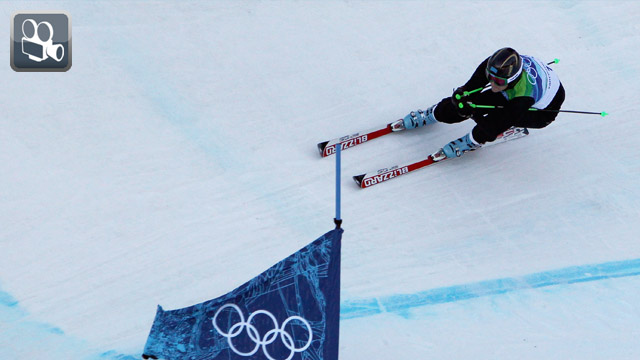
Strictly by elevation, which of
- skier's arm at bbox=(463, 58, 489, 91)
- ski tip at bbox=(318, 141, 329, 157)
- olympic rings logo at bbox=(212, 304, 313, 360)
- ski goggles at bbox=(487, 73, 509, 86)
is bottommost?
olympic rings logo at bbox=(212, 304, 313, 360)

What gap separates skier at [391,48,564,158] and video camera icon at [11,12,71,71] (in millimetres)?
3496

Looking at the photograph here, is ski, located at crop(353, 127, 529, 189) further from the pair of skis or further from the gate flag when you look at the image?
the gate flag

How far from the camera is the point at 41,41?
7.34 m

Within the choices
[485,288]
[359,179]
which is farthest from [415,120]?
[485,288]

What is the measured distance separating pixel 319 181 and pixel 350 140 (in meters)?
0.52

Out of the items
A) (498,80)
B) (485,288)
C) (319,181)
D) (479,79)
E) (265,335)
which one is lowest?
(265,335)

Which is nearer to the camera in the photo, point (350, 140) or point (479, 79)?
point (479, 79)

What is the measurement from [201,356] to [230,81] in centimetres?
326

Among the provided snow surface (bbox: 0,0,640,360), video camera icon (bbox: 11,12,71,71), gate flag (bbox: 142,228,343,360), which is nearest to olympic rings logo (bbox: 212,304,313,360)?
gate flag (bbox: 142,228,343,360)

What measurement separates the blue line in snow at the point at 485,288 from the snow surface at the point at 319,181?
0.05 ft

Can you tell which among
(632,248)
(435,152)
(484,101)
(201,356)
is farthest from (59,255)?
(632,248)

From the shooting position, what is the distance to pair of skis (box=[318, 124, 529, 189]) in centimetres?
637

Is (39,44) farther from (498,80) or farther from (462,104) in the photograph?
(498,80)

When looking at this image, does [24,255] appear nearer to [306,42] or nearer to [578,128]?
[306,42]
